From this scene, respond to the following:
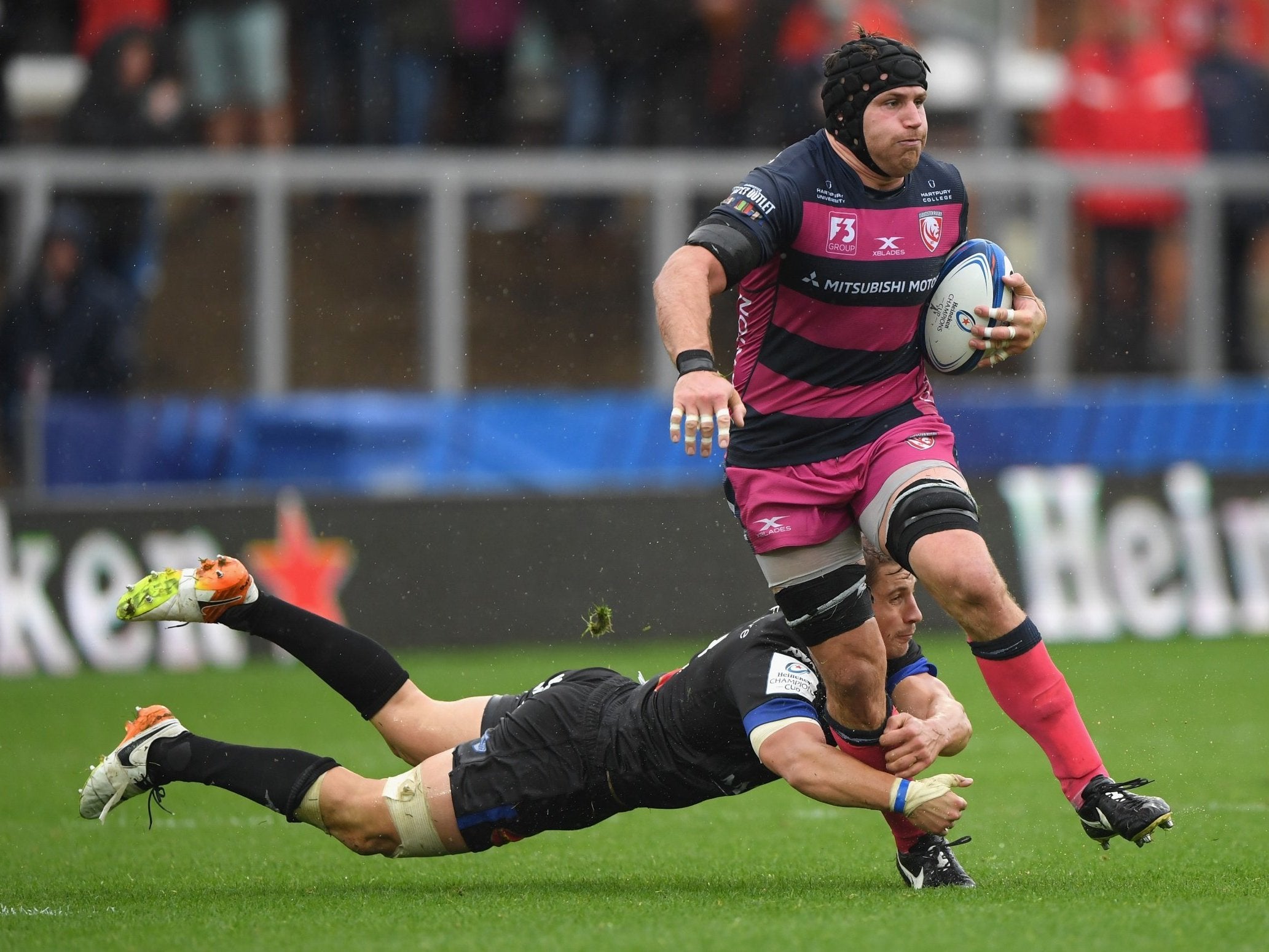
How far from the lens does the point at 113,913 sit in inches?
217

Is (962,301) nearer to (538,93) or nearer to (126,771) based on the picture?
(126,771)

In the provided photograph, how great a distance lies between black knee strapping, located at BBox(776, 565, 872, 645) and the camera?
595cm

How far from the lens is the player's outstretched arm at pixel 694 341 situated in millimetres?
5121

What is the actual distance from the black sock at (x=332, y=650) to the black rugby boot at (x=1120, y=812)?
7.38ft

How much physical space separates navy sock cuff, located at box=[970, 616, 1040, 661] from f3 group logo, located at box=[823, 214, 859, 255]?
1250mm

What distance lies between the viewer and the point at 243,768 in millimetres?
5984

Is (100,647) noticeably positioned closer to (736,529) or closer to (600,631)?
(736,529)

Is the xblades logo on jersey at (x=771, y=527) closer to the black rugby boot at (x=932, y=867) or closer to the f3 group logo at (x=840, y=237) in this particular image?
the f3 group logo at (x=840, y=237)

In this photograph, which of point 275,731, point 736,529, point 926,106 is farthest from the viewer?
point 926,106

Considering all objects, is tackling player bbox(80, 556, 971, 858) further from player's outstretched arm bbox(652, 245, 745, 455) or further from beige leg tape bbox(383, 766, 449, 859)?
player's outstretched arm bbox(652, 245, 745, 455)

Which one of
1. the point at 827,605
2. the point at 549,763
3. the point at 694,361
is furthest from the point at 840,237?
the point at 549,763

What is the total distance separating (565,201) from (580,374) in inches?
42.8

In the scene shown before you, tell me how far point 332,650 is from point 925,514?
1.98m

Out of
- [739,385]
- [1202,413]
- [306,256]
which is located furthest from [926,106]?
[739,385]
